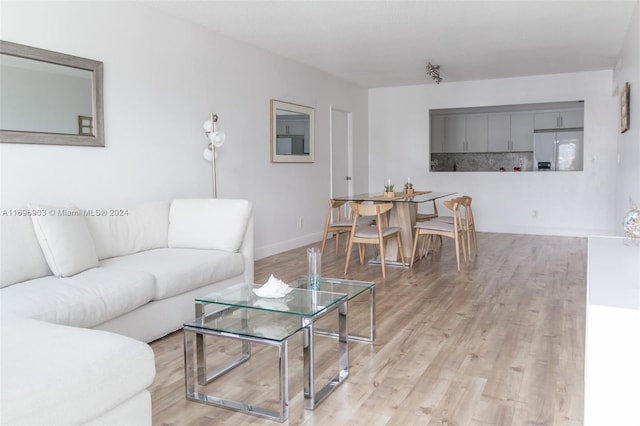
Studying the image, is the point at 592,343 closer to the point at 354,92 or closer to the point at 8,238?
the point at 8,238

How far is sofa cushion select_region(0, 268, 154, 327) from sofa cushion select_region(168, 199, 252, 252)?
0.87m

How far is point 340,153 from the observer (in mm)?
8094

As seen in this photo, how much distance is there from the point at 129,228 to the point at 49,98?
1060 millimetres

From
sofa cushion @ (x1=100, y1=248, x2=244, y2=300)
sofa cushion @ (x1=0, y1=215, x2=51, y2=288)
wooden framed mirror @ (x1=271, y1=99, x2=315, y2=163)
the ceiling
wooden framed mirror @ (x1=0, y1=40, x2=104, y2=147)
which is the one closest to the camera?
sofa cushion @ (x1=0, y1=215, x2=51, y2=288)

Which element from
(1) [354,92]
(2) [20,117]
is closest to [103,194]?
(2) [20,117]

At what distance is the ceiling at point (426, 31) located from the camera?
4.44m

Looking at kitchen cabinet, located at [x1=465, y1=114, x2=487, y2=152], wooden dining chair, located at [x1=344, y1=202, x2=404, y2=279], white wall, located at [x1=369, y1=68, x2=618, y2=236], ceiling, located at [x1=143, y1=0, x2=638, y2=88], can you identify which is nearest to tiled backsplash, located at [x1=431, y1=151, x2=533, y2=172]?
kitchen cabinet, located at [x1=465, y1=114, x2=487, y2=152]

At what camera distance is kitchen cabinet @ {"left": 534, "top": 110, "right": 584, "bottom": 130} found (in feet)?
31.3

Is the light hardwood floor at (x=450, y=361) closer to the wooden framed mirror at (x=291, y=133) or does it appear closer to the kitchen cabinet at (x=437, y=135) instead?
the wooden framed mirror at (x=291, y=133)

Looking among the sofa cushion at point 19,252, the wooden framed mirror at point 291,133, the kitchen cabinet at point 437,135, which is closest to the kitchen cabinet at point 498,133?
the kitchen cabinet at point 437,135

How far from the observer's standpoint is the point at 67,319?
8.09ft

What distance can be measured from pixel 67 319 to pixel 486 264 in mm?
4322

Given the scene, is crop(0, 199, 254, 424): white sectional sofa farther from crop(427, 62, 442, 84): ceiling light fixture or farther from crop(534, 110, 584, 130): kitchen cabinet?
crop(534, 110, 584, 130): kitchen cabinet

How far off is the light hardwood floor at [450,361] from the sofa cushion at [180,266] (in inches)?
14.1
